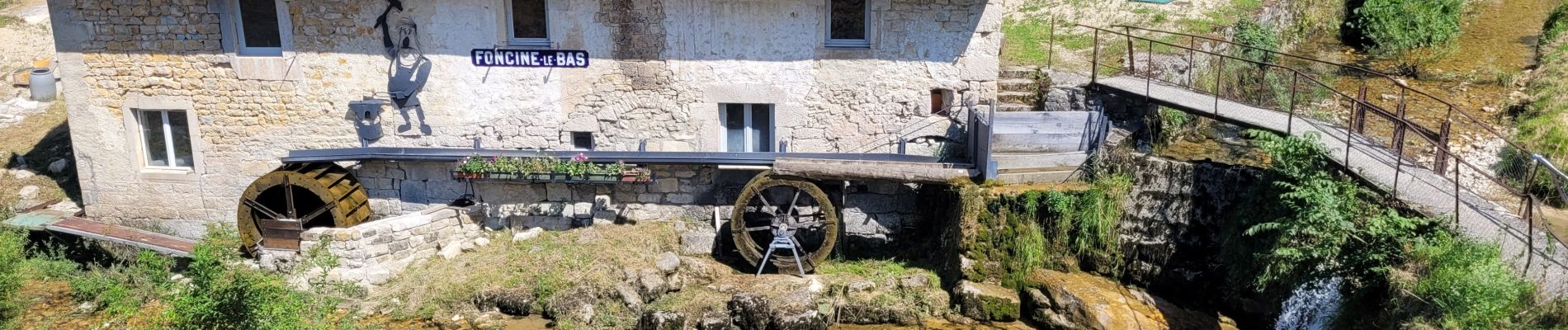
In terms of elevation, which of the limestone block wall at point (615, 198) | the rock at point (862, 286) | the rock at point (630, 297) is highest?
the limestone block wall at point (615, 198)

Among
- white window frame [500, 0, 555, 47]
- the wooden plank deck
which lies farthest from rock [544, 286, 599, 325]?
the wooden plank deck

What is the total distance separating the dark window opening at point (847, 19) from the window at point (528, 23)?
9.69ft

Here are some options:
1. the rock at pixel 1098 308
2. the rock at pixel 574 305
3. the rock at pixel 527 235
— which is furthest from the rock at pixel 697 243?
the rock at pixel 1098 308

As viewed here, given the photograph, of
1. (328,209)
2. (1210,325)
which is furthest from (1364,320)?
(328,209)

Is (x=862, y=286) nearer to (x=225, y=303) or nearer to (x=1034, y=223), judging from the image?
(x=1034, y=223)

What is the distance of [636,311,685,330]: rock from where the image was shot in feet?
28.7

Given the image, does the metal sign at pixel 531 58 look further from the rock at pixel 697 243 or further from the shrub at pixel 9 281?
the shrub at pixel 9 281

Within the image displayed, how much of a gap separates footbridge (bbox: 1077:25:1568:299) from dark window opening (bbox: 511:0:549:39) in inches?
232

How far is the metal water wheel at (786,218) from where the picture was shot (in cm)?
973

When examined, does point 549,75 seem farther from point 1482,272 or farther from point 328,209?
point 1482,272

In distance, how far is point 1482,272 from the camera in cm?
639

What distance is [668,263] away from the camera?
31.9ft

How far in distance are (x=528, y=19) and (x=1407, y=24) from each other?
10730 mm

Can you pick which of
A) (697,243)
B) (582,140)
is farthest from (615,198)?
(697,243)
